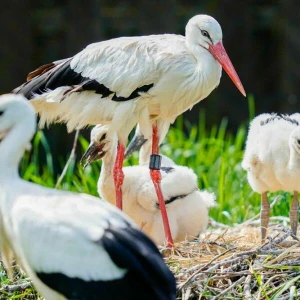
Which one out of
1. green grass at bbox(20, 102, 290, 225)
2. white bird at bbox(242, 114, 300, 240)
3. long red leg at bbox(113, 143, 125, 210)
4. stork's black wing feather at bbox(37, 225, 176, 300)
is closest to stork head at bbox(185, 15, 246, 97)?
white bird at bbox(242, 114, 300, 240)

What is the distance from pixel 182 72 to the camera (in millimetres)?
6039

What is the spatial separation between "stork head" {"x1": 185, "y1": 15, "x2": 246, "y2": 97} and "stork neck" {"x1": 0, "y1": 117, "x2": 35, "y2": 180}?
182 centimetres

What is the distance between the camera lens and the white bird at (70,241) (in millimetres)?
4215

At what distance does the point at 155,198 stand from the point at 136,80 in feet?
2.74

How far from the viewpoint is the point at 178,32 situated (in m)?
10.5

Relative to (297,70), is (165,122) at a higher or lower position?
higher

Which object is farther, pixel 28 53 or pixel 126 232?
pixel 28 53

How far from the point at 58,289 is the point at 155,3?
644 centimetres

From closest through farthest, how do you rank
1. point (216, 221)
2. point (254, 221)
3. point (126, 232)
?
point (126, 232), point (254, 221), point (216, 221)

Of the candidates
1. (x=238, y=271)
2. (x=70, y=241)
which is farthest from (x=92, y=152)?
(x=70, y=241)

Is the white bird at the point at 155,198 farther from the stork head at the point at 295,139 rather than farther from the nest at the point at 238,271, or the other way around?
the stork head at the point at 295,139

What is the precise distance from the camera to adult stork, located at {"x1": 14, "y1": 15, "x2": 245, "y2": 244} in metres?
6.04

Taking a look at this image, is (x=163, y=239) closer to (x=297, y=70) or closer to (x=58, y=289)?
(x=58, y=289)

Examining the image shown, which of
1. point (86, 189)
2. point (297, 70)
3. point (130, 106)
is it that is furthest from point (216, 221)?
point (297, 70)
